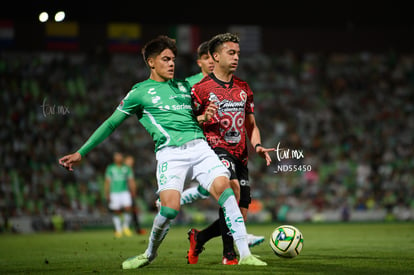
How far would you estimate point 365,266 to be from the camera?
21.6 feet

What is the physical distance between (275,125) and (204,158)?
18948mm

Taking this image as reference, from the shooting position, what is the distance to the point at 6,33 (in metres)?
25.4

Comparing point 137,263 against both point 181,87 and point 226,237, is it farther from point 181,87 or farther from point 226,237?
point 181,87

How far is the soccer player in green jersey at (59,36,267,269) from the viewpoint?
6.39 metres

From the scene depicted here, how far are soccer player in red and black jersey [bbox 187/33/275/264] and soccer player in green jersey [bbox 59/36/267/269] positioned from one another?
347 millimetres

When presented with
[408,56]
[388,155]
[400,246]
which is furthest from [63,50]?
[400,246]

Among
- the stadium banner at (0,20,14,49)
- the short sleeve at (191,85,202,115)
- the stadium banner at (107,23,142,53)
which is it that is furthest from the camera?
the stadium banner at (107,23,142,53)

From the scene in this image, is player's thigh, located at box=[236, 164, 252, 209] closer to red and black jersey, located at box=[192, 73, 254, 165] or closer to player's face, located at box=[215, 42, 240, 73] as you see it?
red and black jersey, located at box=[192, 73, 254, 165]

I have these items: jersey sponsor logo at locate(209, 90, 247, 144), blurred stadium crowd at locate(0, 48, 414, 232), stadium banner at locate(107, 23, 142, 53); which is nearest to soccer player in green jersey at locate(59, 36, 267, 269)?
jersey sponsor logo at locate(209, 90, 247, 144)

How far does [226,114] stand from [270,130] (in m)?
18.0

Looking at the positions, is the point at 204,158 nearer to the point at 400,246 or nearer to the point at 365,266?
the point at 365,266

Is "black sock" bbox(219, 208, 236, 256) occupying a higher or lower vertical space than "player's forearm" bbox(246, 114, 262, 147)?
lower

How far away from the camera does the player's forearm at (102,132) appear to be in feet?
21.1

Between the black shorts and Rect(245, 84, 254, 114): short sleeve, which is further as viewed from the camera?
Rect(245, 84, 254, 114): short sleeve
